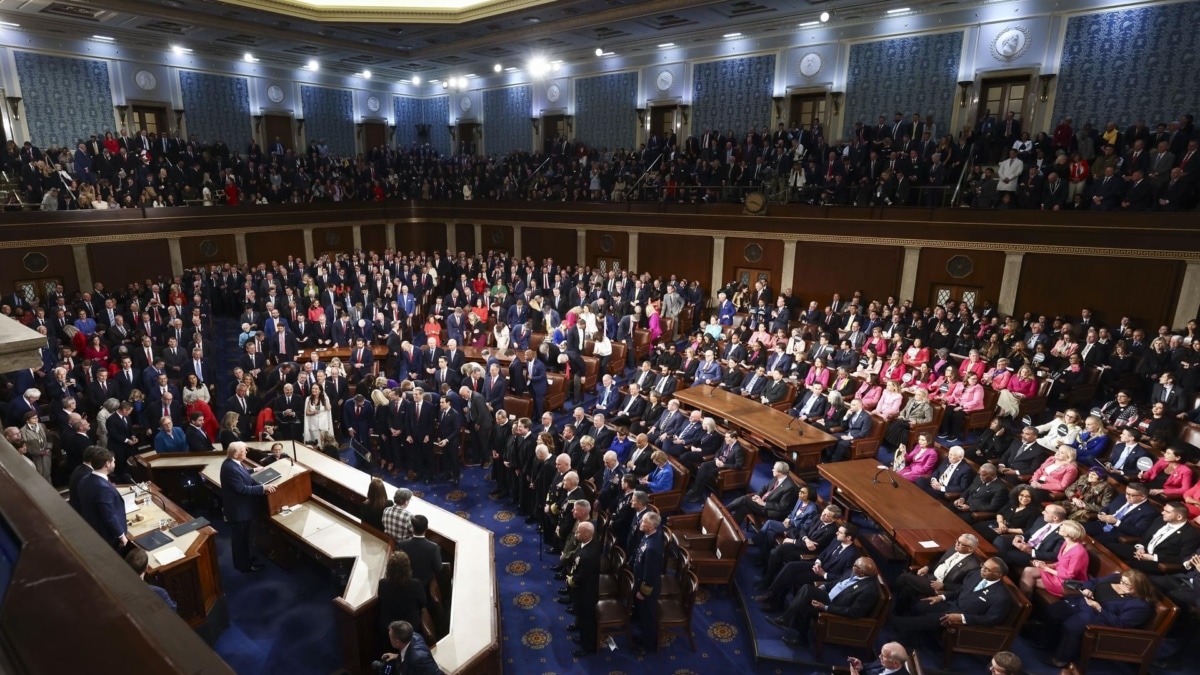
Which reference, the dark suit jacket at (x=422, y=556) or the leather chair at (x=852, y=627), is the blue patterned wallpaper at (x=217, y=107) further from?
the leather chair at (x=852, y=627)

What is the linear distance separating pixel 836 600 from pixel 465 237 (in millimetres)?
21678

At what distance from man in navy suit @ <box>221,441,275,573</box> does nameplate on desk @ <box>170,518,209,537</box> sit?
1.37 feet

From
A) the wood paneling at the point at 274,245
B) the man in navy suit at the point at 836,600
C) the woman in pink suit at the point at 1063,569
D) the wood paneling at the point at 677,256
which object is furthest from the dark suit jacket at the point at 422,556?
the wood paneling at the point at 274,245

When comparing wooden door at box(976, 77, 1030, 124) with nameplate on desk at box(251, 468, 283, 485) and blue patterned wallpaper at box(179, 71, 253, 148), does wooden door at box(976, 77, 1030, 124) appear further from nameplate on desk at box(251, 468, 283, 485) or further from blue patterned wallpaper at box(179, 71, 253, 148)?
blue patterned wallpaper at box(179, 71, 253, 148)

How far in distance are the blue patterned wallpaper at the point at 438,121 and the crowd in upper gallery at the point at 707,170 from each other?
372cm

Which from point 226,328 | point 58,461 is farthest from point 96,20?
point 58,461

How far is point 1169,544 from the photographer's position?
6270 millimetres

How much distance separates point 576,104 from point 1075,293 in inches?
712

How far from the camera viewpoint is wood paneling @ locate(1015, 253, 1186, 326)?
12664mm

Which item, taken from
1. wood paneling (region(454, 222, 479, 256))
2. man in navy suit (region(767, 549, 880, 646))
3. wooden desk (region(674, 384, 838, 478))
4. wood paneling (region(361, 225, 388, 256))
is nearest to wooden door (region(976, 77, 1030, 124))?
wooden desk (region(674, 384, 838, 478))

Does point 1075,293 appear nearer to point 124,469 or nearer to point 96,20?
point 124,469

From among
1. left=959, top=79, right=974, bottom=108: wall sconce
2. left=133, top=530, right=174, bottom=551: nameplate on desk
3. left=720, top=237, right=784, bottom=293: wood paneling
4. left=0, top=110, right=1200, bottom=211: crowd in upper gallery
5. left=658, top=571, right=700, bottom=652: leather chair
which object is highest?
left=959, top=79, right=974, bottom=108: wall sconce

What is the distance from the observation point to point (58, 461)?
8.48m

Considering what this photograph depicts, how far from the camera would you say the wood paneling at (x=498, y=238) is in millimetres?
23781
